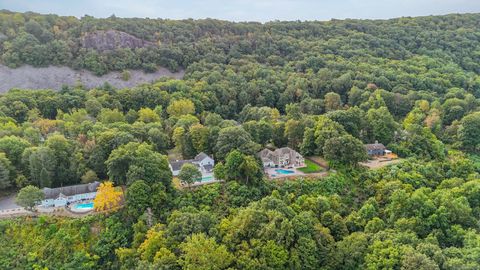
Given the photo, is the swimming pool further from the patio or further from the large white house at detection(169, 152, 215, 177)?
the patio

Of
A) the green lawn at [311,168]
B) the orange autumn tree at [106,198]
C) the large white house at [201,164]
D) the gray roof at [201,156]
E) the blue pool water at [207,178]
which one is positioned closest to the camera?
the orange autumn tree at [106,198]

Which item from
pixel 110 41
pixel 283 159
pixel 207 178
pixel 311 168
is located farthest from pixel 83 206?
pixel 110 41

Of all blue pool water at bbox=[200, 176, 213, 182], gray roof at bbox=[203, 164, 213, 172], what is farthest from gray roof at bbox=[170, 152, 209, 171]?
blue pool water at bbox=[200, 176, 213, 182]

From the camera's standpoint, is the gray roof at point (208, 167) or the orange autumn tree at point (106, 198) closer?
the orange autumn tree at point (106, 198)

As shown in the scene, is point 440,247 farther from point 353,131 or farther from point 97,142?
point 97,142

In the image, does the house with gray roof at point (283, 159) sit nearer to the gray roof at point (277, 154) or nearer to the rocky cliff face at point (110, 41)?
the gray roof at point (277, 154)

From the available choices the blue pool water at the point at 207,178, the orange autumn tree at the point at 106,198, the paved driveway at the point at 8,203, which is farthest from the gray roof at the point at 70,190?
the blue pool water at the point at 207,178

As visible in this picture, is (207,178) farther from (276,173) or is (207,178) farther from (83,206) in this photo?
(83,206)
